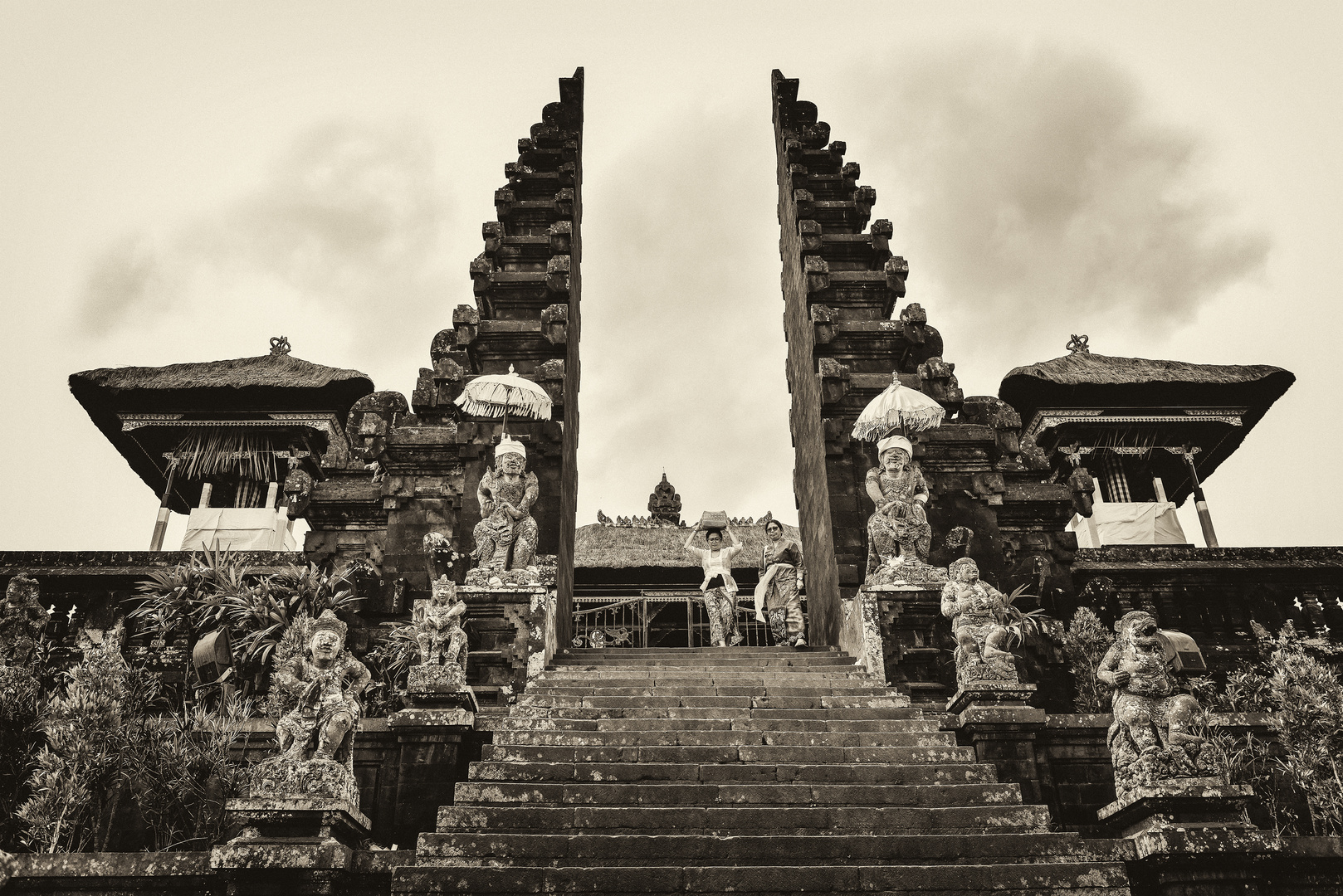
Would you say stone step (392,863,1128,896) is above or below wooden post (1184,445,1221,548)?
below

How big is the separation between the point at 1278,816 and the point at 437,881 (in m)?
7.90

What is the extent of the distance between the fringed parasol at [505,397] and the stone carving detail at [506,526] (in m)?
0.98

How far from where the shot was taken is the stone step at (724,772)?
703 centimetres

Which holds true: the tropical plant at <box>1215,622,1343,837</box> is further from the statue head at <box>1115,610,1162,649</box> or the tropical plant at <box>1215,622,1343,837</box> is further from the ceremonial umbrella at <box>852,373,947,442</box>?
the ceremonial umbrella at <box>852,373,947,442</box>

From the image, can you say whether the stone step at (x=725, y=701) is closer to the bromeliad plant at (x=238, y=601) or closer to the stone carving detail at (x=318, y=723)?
the stone carving detail at (x=318, y=723)

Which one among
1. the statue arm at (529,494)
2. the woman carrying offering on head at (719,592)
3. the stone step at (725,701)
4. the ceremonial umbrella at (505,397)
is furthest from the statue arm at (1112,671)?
the ceremonial umbrella at (505,397)

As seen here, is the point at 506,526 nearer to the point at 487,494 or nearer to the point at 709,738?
the point at 487,494

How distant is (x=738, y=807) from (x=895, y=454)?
468 cm

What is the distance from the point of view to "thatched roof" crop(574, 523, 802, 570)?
17.6 meters

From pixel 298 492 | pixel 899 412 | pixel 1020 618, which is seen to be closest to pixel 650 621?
pixel 298 492

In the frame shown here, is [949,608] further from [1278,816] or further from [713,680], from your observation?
[1278,816]

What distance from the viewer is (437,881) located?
5809 mm

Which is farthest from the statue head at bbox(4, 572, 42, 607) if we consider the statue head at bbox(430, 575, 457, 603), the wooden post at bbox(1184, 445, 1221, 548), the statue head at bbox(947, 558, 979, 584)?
the wooden post at bbox(1184, 445, 1221, 548)

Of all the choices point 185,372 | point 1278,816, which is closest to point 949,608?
point 1278,816
